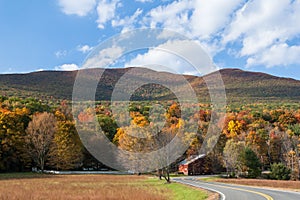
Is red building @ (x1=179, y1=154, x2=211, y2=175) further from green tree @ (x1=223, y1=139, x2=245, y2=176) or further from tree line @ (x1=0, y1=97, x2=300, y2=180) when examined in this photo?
green tree @ (x1=223, y1=139, x2=245, y2=176)

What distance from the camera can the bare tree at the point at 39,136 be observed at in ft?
→ 173

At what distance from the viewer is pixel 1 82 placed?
391ft

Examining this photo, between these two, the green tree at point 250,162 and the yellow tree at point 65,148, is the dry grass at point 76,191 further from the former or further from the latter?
the green tree at point 250,162

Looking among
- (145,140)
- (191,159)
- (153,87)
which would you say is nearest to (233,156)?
(191,159)

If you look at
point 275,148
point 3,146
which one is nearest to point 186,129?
point 275,148

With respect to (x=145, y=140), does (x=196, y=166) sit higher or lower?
lower

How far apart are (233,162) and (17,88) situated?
7832cm

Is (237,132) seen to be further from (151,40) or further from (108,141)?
(151,40)

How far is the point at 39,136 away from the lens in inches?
2090

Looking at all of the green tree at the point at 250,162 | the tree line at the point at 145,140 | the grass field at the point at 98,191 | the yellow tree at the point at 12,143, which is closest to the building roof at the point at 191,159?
the tree line at the point at 145,140

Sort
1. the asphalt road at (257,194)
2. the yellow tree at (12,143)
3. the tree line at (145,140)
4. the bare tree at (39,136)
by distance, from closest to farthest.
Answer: the asphalt road at (257,194) → the yellow tree at (12,143) → the tree line at (145,140) → the bare tree at (39,136)

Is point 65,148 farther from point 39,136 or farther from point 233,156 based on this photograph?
point 233,156

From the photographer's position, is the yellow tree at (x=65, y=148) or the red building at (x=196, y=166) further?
the red building at (x=196, y=166)

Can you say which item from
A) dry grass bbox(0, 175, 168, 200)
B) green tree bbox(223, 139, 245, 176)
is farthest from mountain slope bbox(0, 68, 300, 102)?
dry grass bbox(0, 175, 168, 200)
